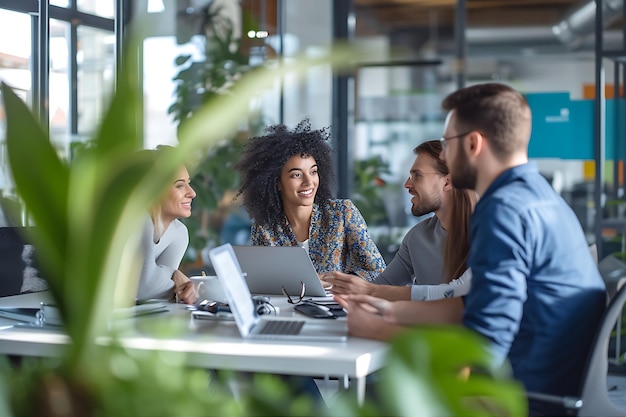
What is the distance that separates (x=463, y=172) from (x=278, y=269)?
111 centimetres

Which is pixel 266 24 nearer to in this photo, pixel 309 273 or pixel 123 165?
pixel 309 273

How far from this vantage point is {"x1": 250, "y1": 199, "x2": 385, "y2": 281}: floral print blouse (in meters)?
3.99

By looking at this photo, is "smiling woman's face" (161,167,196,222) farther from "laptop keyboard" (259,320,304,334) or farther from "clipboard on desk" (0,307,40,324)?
"laptop keyboard" (259,320,304,334)

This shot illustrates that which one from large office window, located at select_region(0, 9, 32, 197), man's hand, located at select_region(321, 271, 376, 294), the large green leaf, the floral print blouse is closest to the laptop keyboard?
man's hand, located at select_region(321, 271, 376, 294)

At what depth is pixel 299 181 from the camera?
4.14 m

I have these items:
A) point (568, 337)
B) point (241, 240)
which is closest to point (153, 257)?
point (568, 337)

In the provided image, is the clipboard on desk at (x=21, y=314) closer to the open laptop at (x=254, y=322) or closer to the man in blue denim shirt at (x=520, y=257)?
the open laptop at (x=254, y=322)

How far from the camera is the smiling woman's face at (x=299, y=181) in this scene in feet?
13.4

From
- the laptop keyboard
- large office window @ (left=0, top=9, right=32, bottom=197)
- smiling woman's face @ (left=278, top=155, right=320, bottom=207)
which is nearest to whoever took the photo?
the laptop keyboard

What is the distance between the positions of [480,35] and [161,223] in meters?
3.79

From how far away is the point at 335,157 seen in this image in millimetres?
6801

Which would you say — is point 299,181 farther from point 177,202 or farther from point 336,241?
point 177,202

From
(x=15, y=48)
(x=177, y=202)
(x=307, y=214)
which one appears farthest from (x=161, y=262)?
(x=15, y=48)

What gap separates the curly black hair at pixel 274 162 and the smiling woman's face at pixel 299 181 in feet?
0.21
